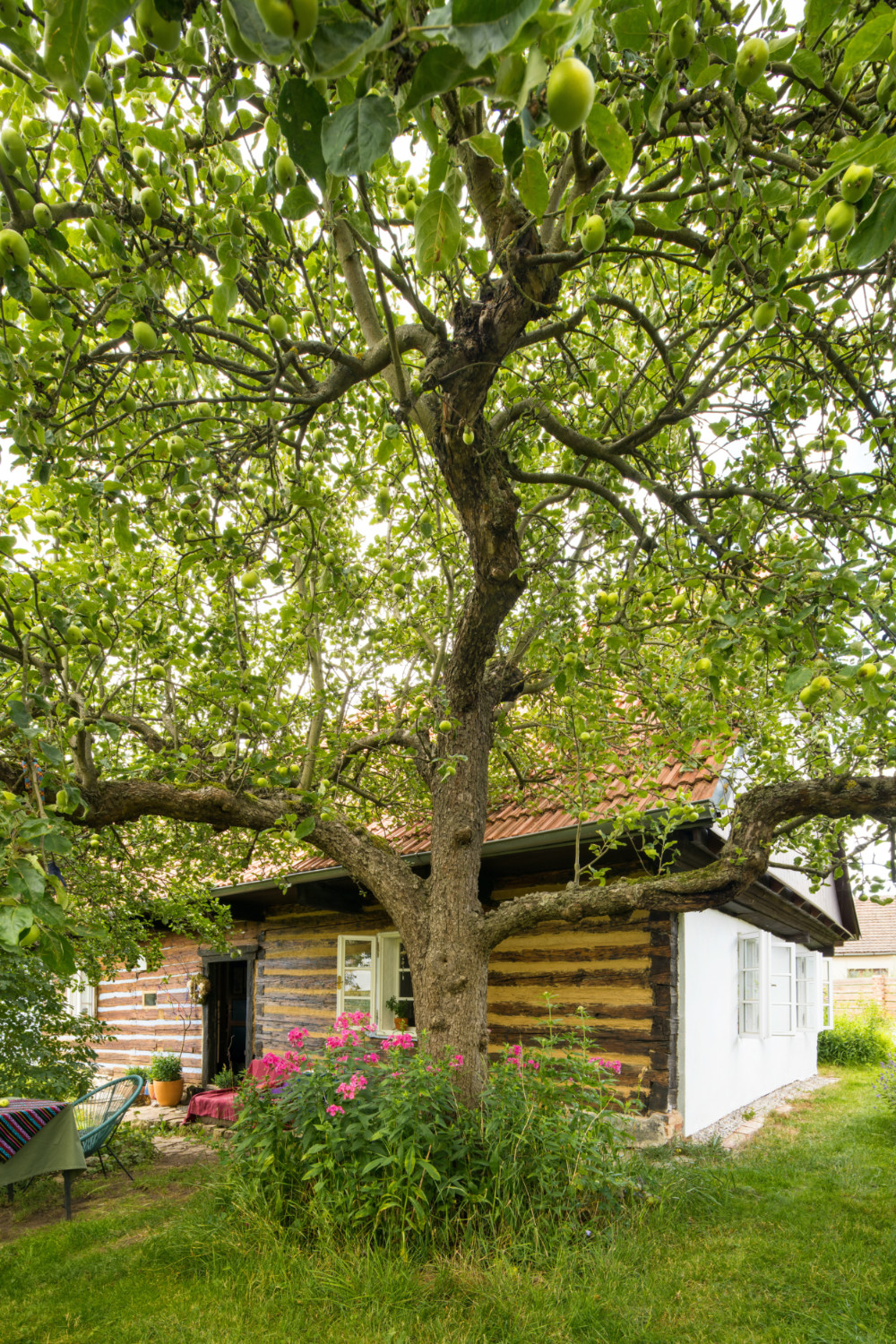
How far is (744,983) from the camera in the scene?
28.7 feet

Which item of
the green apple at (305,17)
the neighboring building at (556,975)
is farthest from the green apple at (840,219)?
the neighboring building at (556,975)

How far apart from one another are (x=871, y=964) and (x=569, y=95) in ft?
90.1

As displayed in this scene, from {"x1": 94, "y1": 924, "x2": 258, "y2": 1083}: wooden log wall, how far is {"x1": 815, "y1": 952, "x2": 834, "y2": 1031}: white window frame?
12.1 m

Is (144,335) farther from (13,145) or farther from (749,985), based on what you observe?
(749,985)

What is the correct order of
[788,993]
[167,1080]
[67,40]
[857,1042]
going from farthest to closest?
[857,1042]
[788,993]
[167,1080]
[67,40]

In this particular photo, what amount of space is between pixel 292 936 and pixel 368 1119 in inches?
222

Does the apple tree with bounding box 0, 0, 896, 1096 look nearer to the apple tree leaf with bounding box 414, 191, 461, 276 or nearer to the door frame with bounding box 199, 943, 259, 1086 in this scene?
the apple tree leaf with bounding box 414, 191, 461, 276

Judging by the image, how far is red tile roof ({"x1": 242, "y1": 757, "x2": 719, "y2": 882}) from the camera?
5457 millimetres

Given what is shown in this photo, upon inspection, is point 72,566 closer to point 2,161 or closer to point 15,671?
point 15,671

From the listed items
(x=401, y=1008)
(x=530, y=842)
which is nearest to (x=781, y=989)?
(x=401, y=1008)

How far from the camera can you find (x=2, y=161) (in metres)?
1.58

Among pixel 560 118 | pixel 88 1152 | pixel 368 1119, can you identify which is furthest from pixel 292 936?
pixel 560 118

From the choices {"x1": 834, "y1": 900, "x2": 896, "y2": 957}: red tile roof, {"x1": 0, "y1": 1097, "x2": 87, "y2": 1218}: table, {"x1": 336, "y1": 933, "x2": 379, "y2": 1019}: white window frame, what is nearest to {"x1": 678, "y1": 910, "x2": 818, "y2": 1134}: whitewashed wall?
{"x1": 336, "y1": 933, "x2": 379, "y2": 1019}: white window frame

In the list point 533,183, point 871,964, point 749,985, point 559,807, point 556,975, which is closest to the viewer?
point 533,183
